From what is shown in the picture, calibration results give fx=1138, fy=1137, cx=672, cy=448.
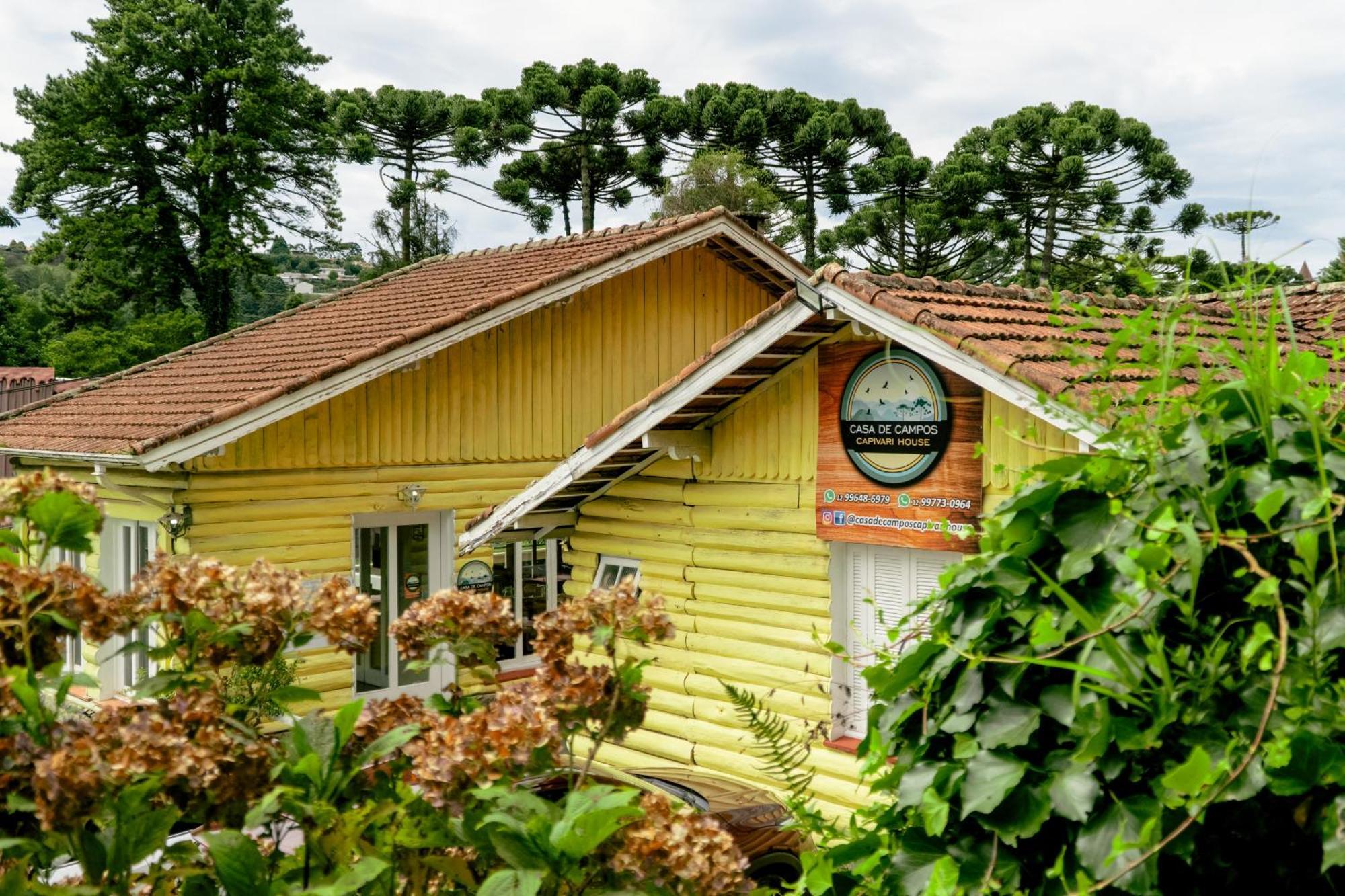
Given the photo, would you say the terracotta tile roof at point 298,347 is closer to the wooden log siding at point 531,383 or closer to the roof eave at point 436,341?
the roof eave at point 436,341

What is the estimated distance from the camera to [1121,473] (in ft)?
7.02

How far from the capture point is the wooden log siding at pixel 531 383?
43.5ft

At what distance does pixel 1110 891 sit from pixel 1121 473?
2.46ft

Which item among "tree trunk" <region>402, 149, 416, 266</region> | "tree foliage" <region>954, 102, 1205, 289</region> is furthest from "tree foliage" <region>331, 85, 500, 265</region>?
"tree foliage" <region>954, 102, 1205, 289</region>

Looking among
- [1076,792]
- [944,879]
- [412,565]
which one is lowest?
[412,565]

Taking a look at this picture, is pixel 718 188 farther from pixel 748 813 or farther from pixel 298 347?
pixel 748 813

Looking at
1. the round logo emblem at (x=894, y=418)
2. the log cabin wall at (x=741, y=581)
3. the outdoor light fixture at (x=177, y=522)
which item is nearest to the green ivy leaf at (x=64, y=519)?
the round logo emblem at (x=894, y=418)

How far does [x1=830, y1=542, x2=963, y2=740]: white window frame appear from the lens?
858 centimetres

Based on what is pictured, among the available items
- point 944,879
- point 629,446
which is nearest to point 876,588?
point 629,446

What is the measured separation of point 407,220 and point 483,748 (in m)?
41.3

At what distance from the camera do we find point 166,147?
33906mm

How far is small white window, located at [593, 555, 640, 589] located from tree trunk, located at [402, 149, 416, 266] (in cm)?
3247

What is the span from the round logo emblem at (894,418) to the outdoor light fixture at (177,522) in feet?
24.1

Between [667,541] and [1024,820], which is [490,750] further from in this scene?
[667,541]
